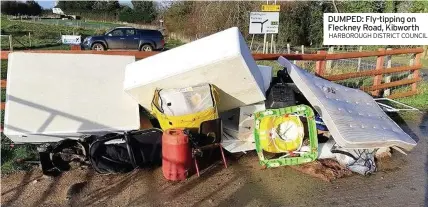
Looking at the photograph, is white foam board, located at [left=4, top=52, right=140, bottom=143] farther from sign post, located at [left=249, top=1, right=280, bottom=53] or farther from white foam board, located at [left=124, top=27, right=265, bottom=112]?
sign post, located at [left=249, top=1, right=280, bottom=53]

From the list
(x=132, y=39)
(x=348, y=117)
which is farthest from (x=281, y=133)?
(x=132, y=39)

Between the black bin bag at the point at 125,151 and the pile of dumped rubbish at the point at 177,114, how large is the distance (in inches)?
0.4

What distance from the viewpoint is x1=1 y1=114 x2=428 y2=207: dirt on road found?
12.7ft

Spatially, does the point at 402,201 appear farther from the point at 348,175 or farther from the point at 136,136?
the point at 136,136

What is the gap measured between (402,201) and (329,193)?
0.68 m

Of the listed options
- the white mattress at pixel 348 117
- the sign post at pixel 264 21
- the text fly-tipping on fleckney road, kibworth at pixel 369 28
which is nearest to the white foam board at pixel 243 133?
the white mattress at pixel 348 117

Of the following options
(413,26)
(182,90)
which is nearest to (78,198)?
(182,90)

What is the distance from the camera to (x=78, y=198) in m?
3.89

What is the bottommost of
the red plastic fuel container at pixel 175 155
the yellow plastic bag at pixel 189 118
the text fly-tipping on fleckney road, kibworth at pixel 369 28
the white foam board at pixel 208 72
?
the red plastic fuel container at pixel 175 155

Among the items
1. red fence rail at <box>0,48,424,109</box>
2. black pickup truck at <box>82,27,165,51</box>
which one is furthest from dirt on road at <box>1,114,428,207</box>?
black pickup truck at <box>82,27,165,51</box>

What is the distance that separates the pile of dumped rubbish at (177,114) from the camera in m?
4.33

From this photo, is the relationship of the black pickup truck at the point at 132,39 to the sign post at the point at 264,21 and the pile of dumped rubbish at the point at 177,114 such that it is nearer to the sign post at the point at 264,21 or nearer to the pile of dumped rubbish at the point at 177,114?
the sign post at the point at 264,21

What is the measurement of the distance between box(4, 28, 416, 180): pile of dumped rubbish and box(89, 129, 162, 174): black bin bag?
10mm

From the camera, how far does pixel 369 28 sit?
28.3 ft
